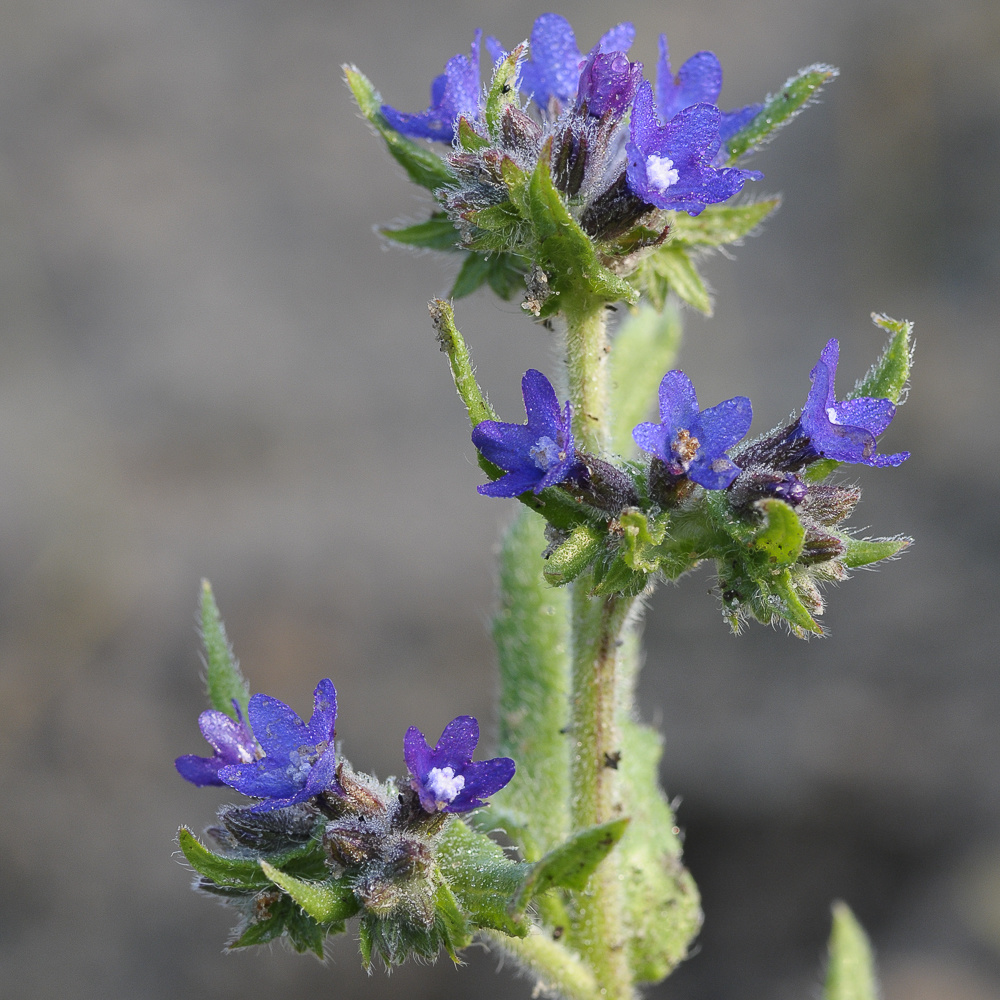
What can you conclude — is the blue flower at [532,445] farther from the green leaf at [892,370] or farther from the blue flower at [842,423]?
the green leaf at [892,370]

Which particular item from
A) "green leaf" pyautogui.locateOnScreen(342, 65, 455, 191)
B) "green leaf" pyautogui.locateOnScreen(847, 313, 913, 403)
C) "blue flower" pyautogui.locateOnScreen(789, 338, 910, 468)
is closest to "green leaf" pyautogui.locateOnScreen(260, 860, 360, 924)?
"blue flower" pyautogui.locateOnScreen(789, 338, 910, 468)

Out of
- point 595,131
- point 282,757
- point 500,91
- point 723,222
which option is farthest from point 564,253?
point 282,757

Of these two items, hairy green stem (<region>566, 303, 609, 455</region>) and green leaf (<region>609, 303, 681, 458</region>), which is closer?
hairy green stem (<region>566, 303, 609, 455</region>)

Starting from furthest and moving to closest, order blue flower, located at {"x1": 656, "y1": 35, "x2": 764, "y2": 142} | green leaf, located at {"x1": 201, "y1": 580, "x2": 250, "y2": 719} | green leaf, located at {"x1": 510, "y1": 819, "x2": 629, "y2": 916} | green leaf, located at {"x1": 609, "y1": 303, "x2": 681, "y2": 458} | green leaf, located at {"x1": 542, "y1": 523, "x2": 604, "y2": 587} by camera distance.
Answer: green leaf, located at {"x1": 609, "y1": 303, "x2": 681, "y2": 458} < green leaf, located at {"x1": 201, "y1": 580, "x2": 250, "y2": 719} < blue flower, located at {"x1": 656, "y1": 35, "x2": 764, "y2": 142} < green leaf, located at {"x1": 542, "y1": 523, "x2": 604, "y2": 587} < green leaf, located at {"x1": 510, "y1": 819, "x2": 629, "y2": 916}

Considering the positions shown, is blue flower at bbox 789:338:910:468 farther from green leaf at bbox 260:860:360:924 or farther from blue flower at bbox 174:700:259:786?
blue flower at bbox 174:700:259:786

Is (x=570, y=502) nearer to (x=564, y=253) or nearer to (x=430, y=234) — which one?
(x=564, y=253)

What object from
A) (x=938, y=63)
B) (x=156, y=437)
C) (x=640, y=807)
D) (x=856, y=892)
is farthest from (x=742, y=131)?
(x=938, y=63)

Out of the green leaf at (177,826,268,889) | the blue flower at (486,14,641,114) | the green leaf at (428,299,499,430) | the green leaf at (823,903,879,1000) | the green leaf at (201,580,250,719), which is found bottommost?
the green leaf at (823,903,879,1000)
